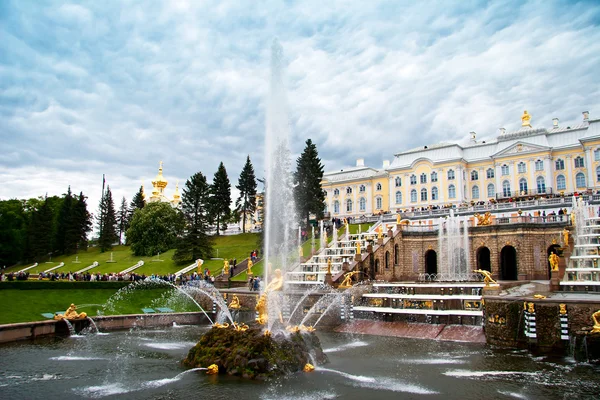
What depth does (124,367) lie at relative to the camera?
1659 centimetres

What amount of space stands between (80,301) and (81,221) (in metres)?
47.2

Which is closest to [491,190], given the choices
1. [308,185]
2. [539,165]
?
[539,165]

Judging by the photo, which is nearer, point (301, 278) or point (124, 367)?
point (124, 367)

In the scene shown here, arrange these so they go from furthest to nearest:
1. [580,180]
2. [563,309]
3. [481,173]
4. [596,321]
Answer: [481,173]
[580,180]
[563,309]
[596,321]

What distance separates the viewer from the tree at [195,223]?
50969 mm

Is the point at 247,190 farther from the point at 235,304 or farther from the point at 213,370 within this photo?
the point at 213,370

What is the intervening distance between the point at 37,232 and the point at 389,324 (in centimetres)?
6025

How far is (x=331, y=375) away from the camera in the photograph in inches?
602

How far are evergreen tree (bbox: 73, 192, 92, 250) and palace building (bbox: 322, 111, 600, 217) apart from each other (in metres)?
40.1

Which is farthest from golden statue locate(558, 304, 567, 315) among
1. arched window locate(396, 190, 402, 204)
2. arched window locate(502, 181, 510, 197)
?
arched window locate(396, 190, 402, 204)

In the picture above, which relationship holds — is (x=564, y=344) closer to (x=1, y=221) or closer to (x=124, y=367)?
(x=124, y=367)

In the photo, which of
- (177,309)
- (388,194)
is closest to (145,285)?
(177,309)

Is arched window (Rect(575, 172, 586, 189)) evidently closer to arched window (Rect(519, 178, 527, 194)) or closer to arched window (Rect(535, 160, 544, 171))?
arched window (Rect(535, 160, 544, 171))

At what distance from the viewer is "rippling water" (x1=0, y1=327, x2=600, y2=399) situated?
43.6 feet
